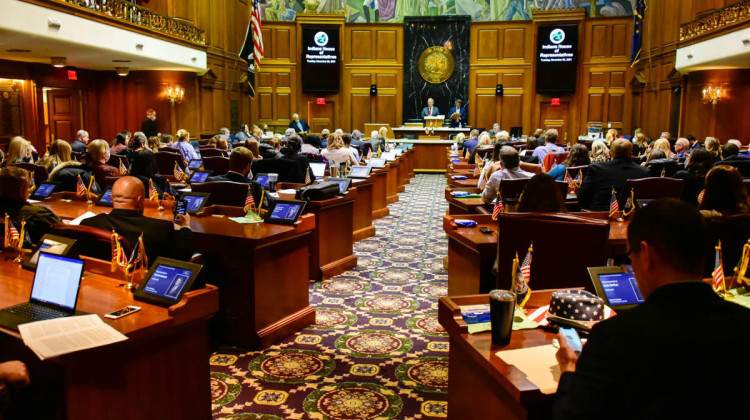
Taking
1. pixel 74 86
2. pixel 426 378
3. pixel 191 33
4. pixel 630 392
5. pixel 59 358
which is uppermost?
pixel 191 33

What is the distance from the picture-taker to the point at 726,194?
10.3 feet

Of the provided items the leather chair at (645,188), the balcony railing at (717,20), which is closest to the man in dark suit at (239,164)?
the leather chair at (645,188)

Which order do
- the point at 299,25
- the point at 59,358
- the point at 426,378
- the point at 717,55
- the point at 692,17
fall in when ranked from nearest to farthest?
the point at 59,358 → the point at 426,378 → the point at 717,55 → the point at 692,17 → the point at 299,25

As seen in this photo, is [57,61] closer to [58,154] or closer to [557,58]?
[58,154]

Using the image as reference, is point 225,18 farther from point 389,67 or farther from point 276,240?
point 276,240

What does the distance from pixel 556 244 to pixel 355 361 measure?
1.55 meters

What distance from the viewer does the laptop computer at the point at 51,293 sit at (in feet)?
7.41

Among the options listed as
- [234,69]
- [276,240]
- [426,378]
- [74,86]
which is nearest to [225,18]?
[234,69]

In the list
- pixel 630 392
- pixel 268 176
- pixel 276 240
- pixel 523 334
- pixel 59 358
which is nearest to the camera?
pixel 630 392

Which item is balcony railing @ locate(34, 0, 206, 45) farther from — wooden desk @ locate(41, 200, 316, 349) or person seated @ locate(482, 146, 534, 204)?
person seated @ locate(482, 146, 534, 204)

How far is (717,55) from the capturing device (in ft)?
39.0

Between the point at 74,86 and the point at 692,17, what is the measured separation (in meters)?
15.3

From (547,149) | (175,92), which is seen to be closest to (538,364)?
(547,149)

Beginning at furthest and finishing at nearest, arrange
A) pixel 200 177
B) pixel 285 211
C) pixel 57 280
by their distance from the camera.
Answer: pixel 200 177 < pixel 285 211 < pixel 57 280
